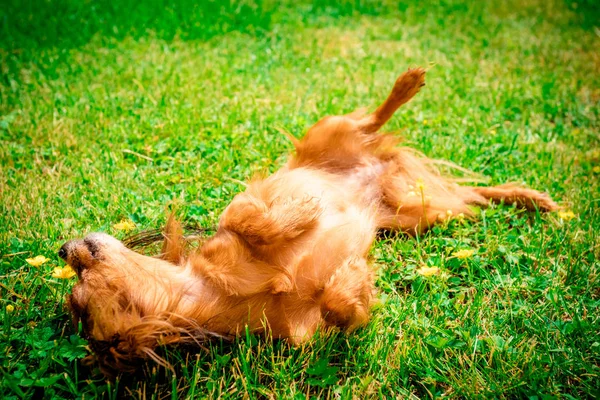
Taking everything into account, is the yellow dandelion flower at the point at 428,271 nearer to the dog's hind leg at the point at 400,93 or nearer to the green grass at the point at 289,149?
the green grass at the point at 289,149

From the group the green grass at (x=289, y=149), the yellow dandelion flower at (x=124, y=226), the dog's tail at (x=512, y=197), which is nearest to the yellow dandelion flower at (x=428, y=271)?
the green grass at (x=289, y=149)

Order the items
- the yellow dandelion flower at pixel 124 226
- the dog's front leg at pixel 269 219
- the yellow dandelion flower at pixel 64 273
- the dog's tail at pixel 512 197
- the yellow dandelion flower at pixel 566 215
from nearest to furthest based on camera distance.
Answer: the yellow dandelion flower at pixel 64 273, the dog's front leg at pixel 269 219, the yellow dandelion flower at pixel 124 226, the yellow dandelion flower at pixel 566 215, the dog's tail at pixel 512 197

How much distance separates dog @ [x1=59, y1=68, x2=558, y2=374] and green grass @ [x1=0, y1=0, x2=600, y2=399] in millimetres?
115

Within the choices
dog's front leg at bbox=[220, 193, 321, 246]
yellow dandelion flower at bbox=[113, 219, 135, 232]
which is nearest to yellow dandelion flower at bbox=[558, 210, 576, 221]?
dog's front leg at bbox=[220, 193, 321, 246]

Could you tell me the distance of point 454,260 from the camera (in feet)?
8.00

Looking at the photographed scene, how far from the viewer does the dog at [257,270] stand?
1.82 metres

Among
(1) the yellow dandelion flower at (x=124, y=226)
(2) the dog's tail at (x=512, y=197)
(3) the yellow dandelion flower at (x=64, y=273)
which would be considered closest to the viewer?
(3) the yellow dandelion flower at (x=64, y=273)

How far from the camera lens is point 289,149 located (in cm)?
345

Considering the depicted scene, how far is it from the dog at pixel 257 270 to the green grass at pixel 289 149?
0.38 ft

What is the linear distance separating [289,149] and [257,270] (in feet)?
5.02

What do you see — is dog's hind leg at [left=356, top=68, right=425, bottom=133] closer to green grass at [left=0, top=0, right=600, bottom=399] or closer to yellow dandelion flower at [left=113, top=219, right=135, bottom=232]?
green grass at [left=0, top=0, right=600, bottom=399]

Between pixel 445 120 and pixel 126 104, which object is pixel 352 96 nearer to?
pixel 445 120

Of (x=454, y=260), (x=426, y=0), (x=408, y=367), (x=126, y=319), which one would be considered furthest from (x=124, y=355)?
(x=426, y=0)

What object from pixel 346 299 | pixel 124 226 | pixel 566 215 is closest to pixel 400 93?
pixel 566 215
